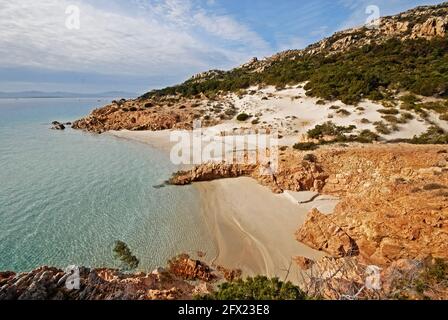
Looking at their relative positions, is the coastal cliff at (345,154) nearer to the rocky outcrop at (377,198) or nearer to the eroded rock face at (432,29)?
the rocky outcrop at (377,198)

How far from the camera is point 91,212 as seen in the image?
1491cm

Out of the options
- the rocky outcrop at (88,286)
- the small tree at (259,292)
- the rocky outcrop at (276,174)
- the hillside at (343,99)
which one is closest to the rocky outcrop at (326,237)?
the rocky outcrop at (276,174)

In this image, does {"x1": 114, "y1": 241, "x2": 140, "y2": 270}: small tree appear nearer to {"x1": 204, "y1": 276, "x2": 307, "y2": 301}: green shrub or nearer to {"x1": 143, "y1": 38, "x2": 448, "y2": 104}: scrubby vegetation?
{"x1": 204, "y1": 276, "x2": 307, "y2": 301}: green shrub

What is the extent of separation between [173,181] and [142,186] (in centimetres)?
195

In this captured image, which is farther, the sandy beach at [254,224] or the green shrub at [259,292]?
the sandy beach at [254,224]

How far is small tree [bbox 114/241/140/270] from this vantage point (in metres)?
10.5

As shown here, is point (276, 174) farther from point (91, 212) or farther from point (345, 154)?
point (91, 212)

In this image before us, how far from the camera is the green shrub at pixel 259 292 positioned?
635 centimetres

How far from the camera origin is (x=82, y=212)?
1486 centimetres

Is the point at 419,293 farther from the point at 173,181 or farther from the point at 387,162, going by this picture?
the point at 173,181

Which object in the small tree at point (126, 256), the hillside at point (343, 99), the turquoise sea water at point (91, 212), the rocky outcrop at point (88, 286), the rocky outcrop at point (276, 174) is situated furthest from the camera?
the hillside at point (343, 99)

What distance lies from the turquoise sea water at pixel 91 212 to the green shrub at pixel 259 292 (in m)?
4.88

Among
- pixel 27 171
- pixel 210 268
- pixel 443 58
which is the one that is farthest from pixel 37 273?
pixel 443 58

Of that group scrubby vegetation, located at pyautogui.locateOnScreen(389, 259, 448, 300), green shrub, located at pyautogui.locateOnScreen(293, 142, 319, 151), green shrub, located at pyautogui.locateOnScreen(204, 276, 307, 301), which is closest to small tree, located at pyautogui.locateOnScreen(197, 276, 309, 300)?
green shrub, located at pyautogui.locateOnScreen(204, 276, 307, 301)
